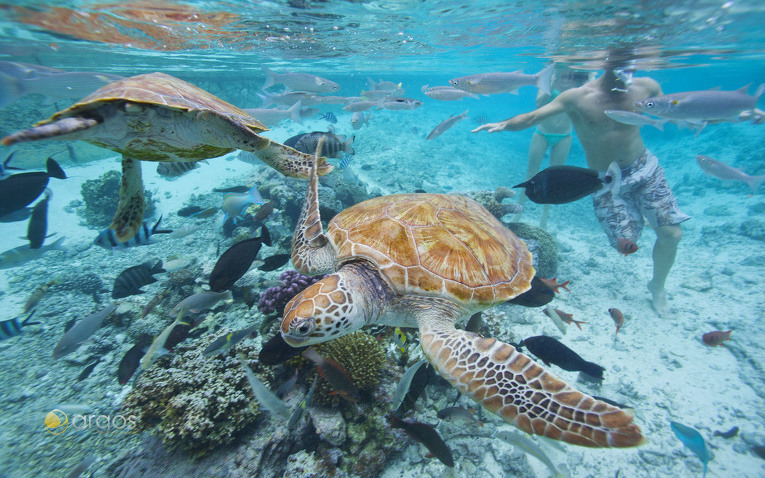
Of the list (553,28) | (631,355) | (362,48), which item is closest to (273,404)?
(631,355)

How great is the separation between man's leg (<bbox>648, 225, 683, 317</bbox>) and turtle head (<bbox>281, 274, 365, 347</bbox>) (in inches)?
235

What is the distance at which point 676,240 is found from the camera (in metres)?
4.95

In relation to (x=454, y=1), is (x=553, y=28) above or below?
below

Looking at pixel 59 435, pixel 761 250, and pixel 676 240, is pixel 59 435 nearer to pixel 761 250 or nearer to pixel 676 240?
pixel 676 240

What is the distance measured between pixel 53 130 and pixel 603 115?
6.75 meters

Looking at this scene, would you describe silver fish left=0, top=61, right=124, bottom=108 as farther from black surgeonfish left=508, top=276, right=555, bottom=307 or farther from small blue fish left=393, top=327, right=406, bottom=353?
black surgeonfish left=508, top=276, right=555, bottom=307

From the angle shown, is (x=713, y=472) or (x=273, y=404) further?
(x=713, y=472)

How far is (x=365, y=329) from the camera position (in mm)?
3324

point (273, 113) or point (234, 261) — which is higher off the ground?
point (273, 113)

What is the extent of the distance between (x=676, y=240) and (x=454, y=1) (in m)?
9.64

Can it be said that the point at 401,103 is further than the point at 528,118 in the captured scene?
Yes

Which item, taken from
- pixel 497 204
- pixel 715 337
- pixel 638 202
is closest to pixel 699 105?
pixel 638 202

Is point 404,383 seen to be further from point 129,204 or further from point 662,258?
point 662,258

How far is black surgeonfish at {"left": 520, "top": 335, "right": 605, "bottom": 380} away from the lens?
278cm
